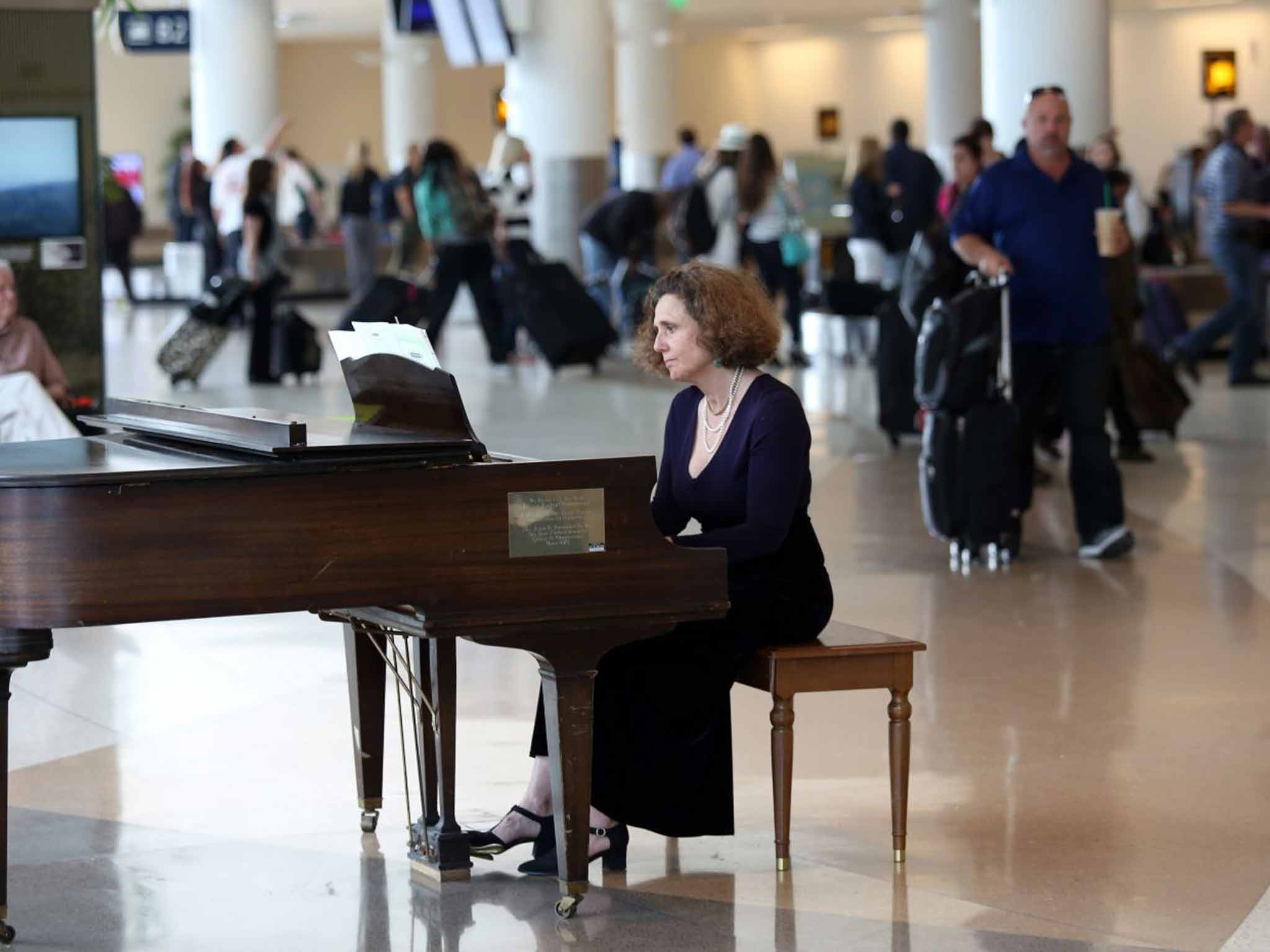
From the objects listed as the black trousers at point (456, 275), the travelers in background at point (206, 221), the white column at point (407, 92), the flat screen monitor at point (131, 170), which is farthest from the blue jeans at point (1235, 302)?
the flat screen monitor at point (131, 170)

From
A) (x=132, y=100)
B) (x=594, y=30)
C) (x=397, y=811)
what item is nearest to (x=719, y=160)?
(x=594, y=30)

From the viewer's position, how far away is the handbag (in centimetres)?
1460

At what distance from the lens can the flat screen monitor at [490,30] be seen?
16531mm

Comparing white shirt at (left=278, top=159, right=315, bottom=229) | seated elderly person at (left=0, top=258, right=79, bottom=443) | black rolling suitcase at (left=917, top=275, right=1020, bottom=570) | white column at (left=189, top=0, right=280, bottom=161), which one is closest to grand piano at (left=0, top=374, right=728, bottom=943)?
seated elderly person at (left=0, top=258, right=79, bottom=443)

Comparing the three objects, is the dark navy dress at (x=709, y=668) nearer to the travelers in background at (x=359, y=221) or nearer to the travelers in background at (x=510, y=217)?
the travelers in background at (x=510, y=217)

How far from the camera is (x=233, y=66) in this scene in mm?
21500

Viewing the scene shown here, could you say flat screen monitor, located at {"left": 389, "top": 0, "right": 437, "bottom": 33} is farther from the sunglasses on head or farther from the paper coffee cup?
the paper coffee cup

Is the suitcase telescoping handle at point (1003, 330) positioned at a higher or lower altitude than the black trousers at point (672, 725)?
higher

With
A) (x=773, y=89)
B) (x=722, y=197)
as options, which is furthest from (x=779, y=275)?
(x=773, y=89)

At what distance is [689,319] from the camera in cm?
420

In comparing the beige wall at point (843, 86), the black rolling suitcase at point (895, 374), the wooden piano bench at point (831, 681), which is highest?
the beige wall at point (843, 86)

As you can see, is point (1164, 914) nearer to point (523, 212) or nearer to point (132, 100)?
point (523, 212)

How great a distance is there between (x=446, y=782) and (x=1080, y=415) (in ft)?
12.9

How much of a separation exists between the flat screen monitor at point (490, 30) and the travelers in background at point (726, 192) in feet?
7.81
